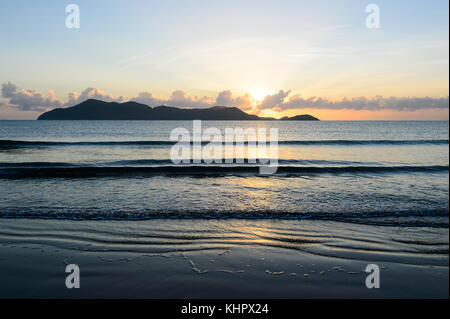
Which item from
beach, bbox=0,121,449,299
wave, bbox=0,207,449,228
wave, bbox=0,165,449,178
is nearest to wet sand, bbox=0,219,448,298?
beach, bbox=0,121,449,299

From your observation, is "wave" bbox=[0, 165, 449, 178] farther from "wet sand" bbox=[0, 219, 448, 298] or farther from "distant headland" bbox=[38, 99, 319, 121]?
"distant headland" bbox=[38, 99, 319, 121]

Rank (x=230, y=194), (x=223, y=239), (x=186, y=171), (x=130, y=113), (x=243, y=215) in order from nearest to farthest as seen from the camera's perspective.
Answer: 1. (x=223, y=239)
2. (x=243, y=215)
3. (x=230, y=194)
4. (x=186, y=171)
5. (x=130, y=113)

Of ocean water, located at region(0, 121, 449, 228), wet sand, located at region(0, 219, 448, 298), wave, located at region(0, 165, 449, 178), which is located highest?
wave, located at region(0, 165, 449, 178)

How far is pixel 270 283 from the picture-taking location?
14.4 ft

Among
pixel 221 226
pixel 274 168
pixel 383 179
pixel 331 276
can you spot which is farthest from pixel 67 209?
pixel 383 179

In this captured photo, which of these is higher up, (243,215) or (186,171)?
(186,171)

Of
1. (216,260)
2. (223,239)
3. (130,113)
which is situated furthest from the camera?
(130,113)

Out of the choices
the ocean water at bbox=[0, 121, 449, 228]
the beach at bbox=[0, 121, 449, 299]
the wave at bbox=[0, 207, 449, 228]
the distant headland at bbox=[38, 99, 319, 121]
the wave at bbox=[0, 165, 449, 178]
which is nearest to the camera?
the beach at bbox=[0, 121, 449, 299]

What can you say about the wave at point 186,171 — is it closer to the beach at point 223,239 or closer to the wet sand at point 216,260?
the beach at point 223,239

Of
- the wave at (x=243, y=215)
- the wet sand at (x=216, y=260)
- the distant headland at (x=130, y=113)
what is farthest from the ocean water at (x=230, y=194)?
the distant headland at (x=130, y=113)

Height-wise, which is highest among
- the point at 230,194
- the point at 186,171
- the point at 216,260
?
the point at 186,171

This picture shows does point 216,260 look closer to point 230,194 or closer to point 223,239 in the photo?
point 223,239

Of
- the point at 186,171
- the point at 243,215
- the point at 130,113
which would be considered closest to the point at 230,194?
the point at 243,215

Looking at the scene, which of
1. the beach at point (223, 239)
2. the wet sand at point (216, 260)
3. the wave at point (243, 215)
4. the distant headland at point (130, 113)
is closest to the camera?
the wet sand at point (216, 260)
